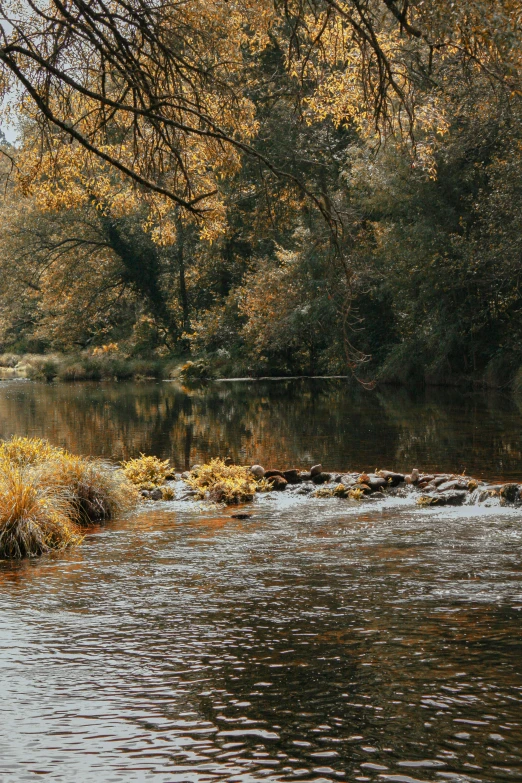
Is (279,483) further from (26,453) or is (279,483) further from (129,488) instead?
(26,453)

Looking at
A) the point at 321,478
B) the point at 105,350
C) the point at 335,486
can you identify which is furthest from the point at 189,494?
the point at 105,350

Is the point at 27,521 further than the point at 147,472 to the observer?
No

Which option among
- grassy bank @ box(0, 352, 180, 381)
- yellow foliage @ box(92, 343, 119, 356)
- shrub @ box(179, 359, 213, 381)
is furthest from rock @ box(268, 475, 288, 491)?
yellow foliage @ box(92, 343, 119, 356)

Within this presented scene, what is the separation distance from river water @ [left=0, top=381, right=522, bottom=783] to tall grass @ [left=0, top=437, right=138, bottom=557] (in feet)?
1.21

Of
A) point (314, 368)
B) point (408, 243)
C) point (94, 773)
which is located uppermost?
point (408, 243)

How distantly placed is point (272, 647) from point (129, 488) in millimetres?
7210

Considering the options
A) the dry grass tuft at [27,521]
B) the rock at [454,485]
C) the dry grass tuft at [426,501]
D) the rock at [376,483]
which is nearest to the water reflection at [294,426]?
the rock at [454,485]

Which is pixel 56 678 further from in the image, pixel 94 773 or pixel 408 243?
pixel 408 243

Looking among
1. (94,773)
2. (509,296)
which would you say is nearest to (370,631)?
(94,773)

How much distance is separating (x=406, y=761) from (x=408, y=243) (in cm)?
3045

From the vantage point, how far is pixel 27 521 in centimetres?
1088

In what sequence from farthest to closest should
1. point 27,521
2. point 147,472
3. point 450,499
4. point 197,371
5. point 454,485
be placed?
point 197,371 < point 147,472 < point 454,485 < point 450,499 < point 27,521

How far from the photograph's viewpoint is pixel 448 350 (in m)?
34.3

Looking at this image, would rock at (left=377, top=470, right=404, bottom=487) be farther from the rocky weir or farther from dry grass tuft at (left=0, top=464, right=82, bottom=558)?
dry grass tuft at (left=0, top=464, right=82, bottom=558)
